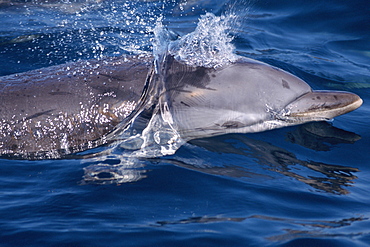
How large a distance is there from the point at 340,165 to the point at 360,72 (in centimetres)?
444

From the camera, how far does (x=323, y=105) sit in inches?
224

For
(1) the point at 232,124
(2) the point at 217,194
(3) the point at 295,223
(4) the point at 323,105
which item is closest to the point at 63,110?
(1) the point at 232,124

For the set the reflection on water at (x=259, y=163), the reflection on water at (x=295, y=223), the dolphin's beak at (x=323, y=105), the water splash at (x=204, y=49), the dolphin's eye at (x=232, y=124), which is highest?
the water splash at (x=204, y=49)

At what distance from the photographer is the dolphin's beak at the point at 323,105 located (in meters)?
5.66

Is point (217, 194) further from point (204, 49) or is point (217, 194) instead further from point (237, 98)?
point (204, 49)

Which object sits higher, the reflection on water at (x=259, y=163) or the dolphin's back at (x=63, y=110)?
the dolphin's back at (x=63, y=110)

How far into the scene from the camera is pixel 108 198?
4.50 metres

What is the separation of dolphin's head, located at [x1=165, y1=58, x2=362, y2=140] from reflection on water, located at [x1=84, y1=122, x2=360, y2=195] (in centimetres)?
28

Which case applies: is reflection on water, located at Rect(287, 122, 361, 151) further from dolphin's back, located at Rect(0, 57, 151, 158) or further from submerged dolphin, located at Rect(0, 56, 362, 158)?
dolphin's back, located at Rect(0, 57, 151, 158)

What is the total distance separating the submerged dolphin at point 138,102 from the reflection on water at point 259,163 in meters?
0.33

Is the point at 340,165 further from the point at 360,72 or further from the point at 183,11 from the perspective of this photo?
the point at 183,11

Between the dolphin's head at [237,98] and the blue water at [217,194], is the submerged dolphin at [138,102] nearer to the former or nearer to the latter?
the dolphin's head at [237,98]

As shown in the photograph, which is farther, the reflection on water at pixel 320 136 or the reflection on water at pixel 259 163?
the reflection on water at pixel 320 136

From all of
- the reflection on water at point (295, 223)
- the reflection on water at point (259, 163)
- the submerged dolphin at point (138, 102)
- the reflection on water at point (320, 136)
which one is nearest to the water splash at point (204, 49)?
the submerged dolphin at point (138, 102)
